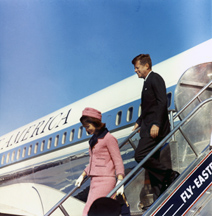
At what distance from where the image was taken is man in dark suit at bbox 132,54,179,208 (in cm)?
330

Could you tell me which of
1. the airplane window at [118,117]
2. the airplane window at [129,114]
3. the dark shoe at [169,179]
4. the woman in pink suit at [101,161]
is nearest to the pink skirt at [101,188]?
the woman in pink suit at [101,161]

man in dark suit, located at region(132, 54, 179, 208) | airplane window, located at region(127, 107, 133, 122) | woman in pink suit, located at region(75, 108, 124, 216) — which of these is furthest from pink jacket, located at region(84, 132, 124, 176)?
airplane window, located at region(127, 107, 133, 122)

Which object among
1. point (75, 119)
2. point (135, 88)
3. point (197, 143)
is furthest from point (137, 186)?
point (75, 119)

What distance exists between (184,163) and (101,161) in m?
0.92

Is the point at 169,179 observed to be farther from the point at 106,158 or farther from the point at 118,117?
the point at 118,117

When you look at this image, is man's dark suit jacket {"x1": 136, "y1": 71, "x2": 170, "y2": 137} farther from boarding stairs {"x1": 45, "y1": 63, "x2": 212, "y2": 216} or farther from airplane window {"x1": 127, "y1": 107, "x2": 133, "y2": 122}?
airplane window {"x1": 127, "y1": 107, "x2": 133, "y2": 122}

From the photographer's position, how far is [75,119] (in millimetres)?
7891

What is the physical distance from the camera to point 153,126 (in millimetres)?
3309

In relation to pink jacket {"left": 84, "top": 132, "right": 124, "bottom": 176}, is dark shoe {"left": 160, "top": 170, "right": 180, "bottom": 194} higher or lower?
lower

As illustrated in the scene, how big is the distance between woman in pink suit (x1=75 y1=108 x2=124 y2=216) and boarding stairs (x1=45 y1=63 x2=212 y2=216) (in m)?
0.16

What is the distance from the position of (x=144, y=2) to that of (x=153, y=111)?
213 cm

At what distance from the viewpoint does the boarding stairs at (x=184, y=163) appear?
279 centimetres

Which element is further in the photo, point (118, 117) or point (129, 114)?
point (118, 117)

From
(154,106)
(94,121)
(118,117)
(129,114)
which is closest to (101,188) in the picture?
(94,121)
